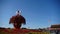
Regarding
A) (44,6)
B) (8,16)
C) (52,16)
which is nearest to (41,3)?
(44,6)

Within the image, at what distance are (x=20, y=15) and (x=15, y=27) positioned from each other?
37 centimetres

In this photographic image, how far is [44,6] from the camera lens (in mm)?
5145

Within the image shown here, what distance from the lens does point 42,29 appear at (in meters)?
5.12

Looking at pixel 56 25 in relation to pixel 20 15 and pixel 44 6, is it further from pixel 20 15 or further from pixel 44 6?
pixel 20 15

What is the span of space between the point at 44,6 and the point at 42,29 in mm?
667

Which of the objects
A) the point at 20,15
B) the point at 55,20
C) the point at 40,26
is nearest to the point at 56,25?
the point at 55,20

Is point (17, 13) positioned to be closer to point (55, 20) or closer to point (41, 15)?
point (41, 15)

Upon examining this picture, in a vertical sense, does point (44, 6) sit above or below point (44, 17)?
above

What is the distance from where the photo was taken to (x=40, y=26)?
5109 millimetres

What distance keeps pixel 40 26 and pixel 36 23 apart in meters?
0.14

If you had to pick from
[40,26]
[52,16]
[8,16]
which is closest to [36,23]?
[40,26]

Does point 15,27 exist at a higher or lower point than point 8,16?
lower

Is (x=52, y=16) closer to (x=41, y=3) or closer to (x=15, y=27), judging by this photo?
(x=41, y=3)

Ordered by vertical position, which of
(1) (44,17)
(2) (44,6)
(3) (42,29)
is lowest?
(3) (42,29)
